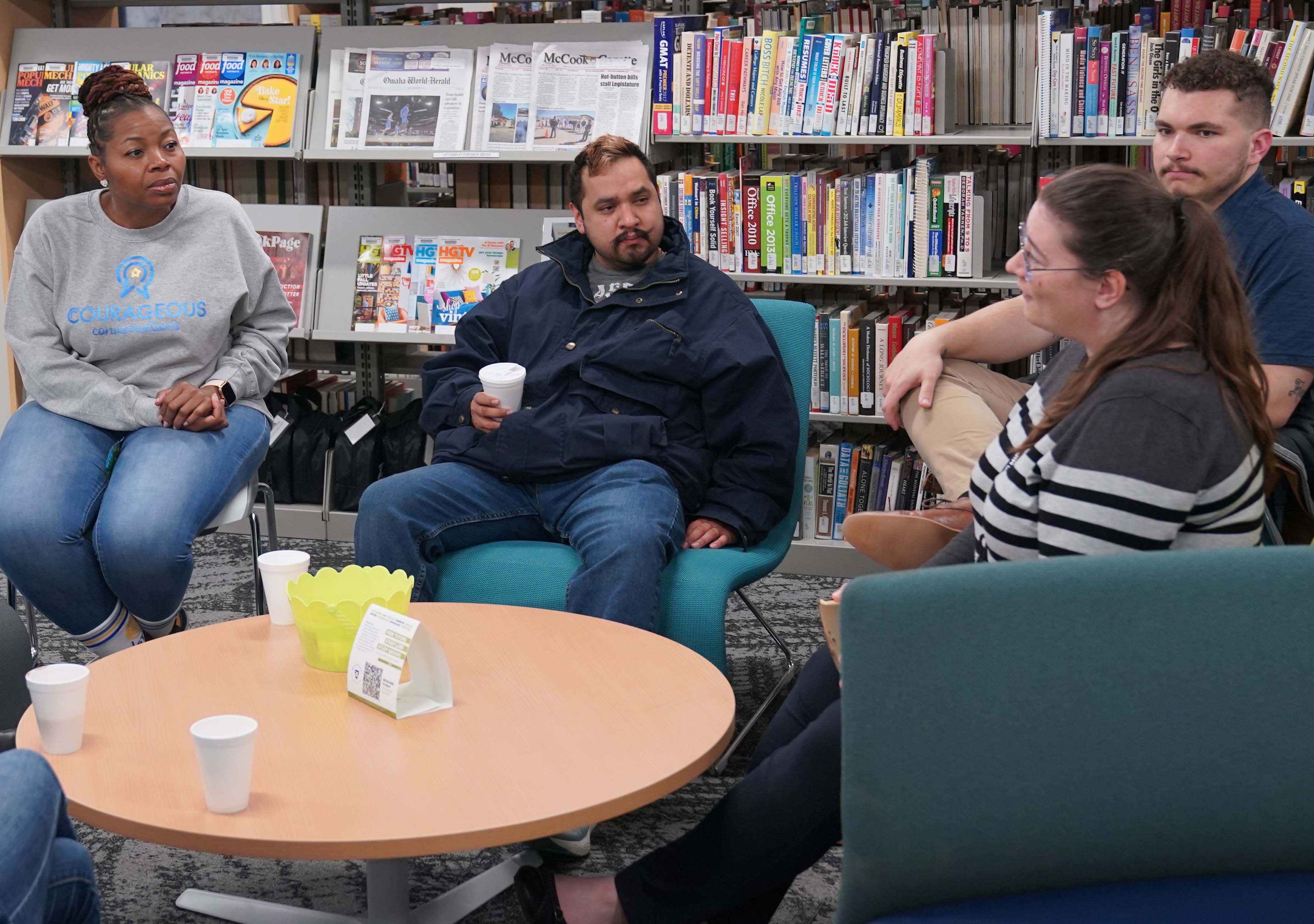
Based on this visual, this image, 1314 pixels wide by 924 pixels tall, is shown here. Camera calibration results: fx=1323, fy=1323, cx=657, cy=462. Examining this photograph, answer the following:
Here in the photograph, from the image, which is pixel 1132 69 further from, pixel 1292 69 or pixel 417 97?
pixel 417 97

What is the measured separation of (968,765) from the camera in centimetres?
130

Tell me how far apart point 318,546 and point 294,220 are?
1.04 m

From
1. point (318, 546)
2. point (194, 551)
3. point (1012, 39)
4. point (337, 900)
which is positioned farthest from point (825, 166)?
point (337, 900)

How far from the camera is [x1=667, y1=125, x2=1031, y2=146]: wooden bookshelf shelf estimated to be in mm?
3578

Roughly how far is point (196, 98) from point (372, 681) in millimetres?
3004

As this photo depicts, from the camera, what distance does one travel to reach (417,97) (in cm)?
403

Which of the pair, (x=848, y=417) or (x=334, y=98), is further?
(x=334, y=98)

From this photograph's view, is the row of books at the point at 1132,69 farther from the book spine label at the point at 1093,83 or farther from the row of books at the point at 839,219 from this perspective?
the row of books at the point at 839,219

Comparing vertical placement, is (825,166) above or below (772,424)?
above

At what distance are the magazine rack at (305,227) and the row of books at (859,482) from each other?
163 cm

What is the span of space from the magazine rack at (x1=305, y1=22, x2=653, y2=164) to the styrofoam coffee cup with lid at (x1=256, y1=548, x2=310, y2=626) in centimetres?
204

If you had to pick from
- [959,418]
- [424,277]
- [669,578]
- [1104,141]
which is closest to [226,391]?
[669,578]

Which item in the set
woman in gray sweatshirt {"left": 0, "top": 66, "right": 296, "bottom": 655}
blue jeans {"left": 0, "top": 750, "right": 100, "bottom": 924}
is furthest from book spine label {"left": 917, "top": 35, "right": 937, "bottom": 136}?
blue jeans {"left": 0, "top": 750, "right": 100, "bottom": 924}

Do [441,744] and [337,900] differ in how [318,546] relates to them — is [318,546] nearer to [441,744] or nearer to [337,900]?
[337,900]
